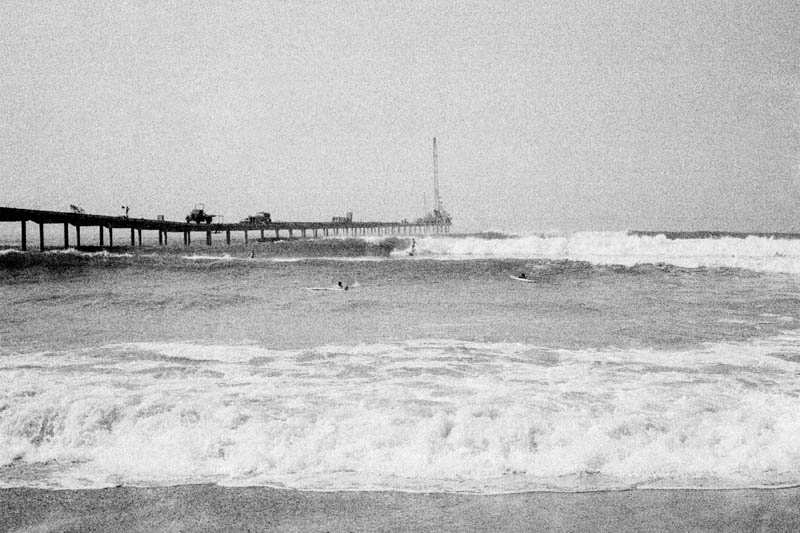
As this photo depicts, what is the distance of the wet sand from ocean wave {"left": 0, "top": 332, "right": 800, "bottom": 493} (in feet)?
0.72

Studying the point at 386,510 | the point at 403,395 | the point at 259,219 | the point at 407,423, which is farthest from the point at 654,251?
the point at 259,219

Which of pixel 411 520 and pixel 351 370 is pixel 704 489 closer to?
pixel 411 520

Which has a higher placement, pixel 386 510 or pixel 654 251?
pixel 654 251

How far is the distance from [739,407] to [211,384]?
7.09 m

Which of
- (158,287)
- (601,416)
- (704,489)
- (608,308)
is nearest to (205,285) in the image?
(158,287)

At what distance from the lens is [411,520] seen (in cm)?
422

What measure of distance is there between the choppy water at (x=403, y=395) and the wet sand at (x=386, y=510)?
24 centimetres

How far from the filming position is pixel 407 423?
253 inches

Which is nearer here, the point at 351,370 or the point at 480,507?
the point at 480,507

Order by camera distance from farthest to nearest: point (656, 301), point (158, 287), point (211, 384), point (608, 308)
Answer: point (158, 287)
point (656, 301)
point (608, 308)
point (211, 384)

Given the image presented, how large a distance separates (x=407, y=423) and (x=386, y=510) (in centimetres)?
204

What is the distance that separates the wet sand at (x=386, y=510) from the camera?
13.6ft

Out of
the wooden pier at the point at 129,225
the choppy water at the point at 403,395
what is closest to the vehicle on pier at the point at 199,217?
the wooden pier at the point at 129,225

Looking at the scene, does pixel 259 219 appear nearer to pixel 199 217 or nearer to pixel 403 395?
pixel 199 217
